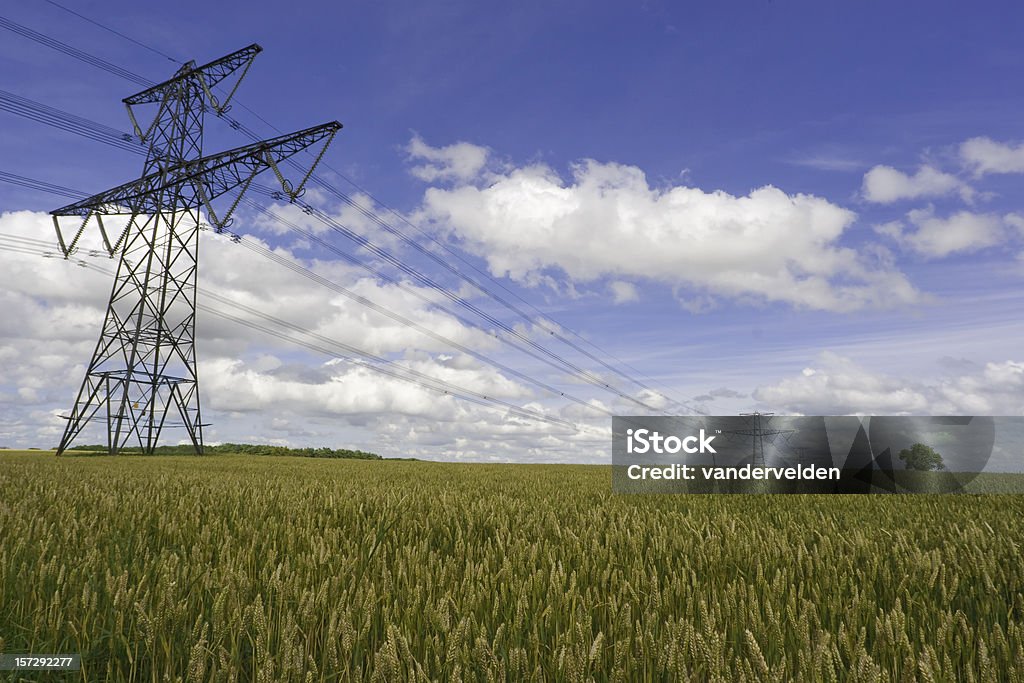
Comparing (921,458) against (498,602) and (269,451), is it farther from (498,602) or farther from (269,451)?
(269,451)

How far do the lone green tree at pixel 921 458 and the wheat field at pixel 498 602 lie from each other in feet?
33.3

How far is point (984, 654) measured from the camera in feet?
6.11

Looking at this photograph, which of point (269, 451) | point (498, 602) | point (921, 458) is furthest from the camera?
point (269, 451)

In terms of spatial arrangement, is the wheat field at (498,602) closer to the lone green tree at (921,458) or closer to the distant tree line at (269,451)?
the lone green tree at (921,458)

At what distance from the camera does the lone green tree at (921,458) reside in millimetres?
15108

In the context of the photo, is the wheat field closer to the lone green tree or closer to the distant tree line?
the lone green tree

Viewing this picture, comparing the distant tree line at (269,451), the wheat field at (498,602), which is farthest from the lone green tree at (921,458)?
the distant tree line at (269,451)

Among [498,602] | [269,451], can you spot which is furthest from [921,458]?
[269,451]

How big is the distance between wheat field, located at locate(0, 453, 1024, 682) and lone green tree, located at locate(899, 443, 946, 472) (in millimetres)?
10145

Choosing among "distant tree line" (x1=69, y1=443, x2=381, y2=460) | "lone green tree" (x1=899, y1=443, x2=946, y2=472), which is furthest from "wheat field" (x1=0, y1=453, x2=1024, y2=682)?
"distant tree line" (x1=69, y1=443, x2=381, y2=460)

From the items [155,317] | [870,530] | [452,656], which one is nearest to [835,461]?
[870,530]

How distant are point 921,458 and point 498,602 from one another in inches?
762

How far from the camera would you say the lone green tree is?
15108 mm

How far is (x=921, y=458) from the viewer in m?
17.8
